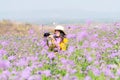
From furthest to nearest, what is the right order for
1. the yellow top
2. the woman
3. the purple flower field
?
the yellow top, the woman, the purple flower field

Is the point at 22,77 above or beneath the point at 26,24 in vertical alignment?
above

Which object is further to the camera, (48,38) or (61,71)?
(48,38)

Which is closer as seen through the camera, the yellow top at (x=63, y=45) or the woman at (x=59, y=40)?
the woman at (x=59, y=40)

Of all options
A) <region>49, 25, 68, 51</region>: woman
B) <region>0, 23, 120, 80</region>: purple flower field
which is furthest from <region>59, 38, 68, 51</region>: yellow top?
<region>0, 23, 120, 80</region>: purple flower field

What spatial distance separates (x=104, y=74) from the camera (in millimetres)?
4855

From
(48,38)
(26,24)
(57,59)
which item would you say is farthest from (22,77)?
(26,24)

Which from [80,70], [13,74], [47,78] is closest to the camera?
[13,74]

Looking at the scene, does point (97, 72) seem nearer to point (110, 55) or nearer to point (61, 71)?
point (61, 71)

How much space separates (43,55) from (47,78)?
199 cm

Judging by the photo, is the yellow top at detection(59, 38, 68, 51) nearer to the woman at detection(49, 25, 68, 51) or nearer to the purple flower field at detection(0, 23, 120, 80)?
the woman at detection(49, 25, 68, 51)

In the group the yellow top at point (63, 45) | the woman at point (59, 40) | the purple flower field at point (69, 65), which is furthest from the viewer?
the yellow top at point (63, 45)

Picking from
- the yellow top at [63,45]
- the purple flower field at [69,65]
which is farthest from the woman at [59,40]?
the purple flower field at [69,65]

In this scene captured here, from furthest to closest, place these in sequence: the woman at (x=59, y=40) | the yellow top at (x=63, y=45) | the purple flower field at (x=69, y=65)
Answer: the yellow top at (x=63, y=45) < the woman at (x=59, y=40) < the purple flower field at (x=69, y=65)

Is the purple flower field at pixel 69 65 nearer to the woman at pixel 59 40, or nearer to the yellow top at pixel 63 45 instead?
the woman at pixel 59 40
